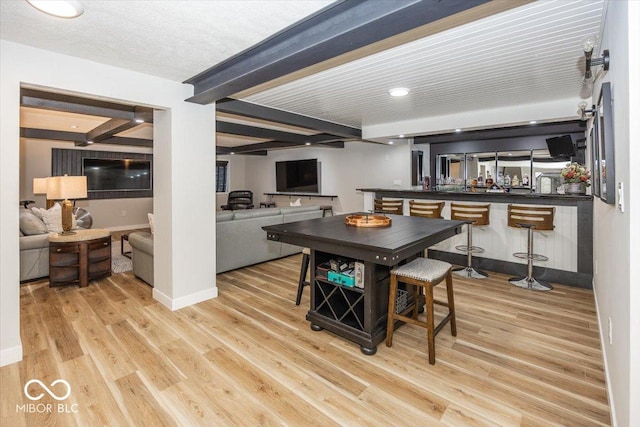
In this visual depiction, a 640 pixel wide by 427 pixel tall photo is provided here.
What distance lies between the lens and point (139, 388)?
203cm

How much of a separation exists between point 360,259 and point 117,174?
325 inches

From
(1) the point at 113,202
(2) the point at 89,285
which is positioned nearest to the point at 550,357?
(2) the point at 89,285

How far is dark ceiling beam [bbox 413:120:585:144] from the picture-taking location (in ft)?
19.6

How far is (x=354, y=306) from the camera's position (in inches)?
103

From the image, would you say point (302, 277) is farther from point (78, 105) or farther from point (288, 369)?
point (78, 105)

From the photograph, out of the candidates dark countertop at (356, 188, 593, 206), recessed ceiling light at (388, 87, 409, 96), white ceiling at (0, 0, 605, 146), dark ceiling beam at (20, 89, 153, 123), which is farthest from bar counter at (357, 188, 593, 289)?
dark ceiling beam at (20, 89, 153, 123)

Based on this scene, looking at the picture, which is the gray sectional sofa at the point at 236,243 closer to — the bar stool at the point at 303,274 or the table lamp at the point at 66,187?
the table lamp at the point at 66,187

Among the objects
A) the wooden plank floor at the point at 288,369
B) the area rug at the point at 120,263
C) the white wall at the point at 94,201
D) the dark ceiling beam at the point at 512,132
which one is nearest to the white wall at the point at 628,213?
the wooden plank floor at the point at 288,369

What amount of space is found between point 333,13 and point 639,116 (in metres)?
1.51

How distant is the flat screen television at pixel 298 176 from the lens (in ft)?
30.1

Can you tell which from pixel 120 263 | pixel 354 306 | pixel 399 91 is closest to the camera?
pixel 354 306

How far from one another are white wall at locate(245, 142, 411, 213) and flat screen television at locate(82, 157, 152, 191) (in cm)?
383

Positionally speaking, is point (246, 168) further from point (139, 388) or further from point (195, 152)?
point (139, 388)

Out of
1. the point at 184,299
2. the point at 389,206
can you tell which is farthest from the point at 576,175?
the point at 184,299
